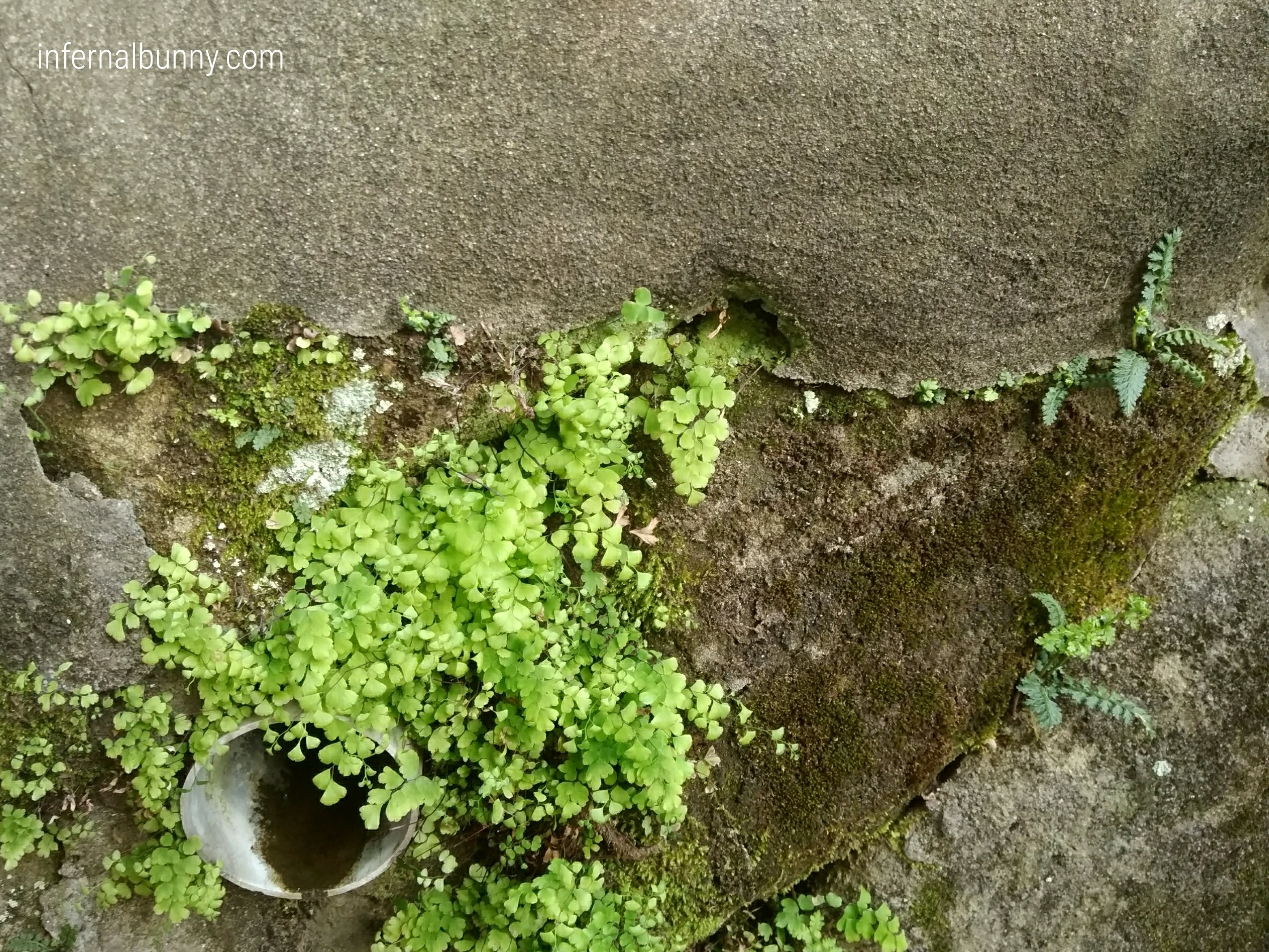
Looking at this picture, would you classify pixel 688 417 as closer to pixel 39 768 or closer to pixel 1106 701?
pixel 1106 701

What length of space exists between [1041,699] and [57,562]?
10.5 ft

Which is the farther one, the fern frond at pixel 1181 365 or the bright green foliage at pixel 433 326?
the fern frond at pixel 1181 365

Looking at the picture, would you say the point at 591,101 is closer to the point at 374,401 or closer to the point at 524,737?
the point at 374,401

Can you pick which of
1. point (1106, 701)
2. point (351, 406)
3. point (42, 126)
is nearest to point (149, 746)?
point (351, 406)

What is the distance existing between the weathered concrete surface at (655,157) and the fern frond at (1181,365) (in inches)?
10.5

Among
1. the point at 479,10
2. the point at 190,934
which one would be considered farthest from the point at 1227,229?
the point at 190,934

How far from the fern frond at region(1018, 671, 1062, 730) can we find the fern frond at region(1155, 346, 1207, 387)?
1.14m

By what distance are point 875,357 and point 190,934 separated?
10.1 ft

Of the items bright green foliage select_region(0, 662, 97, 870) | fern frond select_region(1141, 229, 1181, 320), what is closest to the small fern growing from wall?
fern frond select_region(1141, 229, 1181, 320)

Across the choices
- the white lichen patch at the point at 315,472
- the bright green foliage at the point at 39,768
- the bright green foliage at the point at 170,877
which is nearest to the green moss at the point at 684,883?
the bright green foliage at the point at 170,877

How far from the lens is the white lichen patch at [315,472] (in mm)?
2555

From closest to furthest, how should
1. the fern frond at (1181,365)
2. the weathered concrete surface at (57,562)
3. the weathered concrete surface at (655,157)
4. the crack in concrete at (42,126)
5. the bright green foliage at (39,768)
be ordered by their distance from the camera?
the crack in concrete at (42,126) → the weathered concrete surface at (655,157) → the weathered concrete surface at (57,562) → the bright green foliage at (39,768) → the fern frond at (1181,365)

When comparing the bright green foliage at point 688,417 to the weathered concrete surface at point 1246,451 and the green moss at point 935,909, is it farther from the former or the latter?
the weathered concrete surface at point 1246,451

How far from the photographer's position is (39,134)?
2174mm
